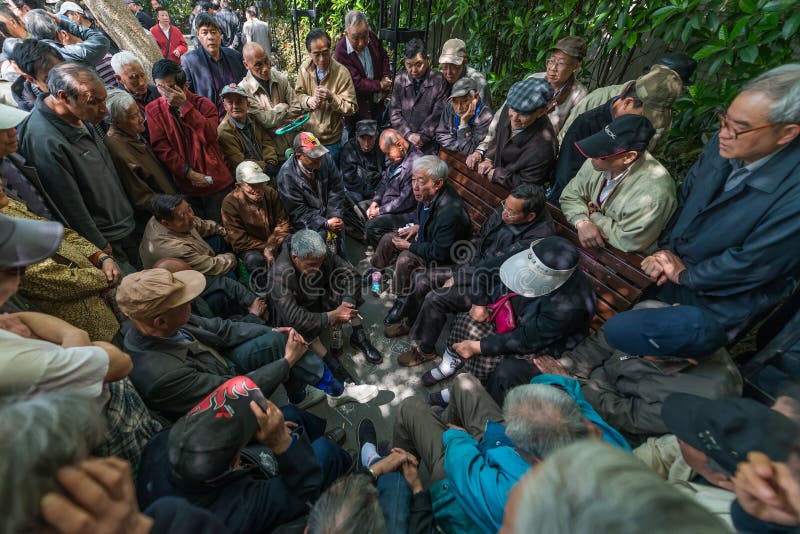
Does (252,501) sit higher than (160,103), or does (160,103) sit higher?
(160,103)

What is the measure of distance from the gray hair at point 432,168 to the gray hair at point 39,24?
5.16m

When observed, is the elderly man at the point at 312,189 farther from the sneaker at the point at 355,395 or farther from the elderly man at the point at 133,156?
the sneaker at the point at 355,395

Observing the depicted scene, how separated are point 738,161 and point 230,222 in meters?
4.31

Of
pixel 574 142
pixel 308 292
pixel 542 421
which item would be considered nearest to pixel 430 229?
pixel 308 292

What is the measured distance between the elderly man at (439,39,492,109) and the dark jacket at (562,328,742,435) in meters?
3.56

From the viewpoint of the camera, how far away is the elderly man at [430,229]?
3699 millimetres

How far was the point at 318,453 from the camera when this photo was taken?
2.26m

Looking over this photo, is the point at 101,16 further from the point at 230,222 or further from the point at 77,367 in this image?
the point at 77,367

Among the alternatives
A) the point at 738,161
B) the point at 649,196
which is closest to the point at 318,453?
the point at 649,196

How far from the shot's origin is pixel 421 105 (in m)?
5.15

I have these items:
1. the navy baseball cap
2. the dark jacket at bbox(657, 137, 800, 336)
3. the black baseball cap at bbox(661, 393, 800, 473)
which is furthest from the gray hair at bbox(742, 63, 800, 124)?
the black baseball cap at bbox(661, 393, 800, 473)

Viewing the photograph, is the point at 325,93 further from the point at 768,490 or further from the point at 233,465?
the point at 768,490

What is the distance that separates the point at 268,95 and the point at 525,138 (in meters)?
3.35

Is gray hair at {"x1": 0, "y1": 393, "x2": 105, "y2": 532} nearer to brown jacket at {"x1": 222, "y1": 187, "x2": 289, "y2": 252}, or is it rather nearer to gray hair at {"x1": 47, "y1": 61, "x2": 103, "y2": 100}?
gray hair at {"x1": 47, "y1": 61, "x2": 103, "y2": 100}
